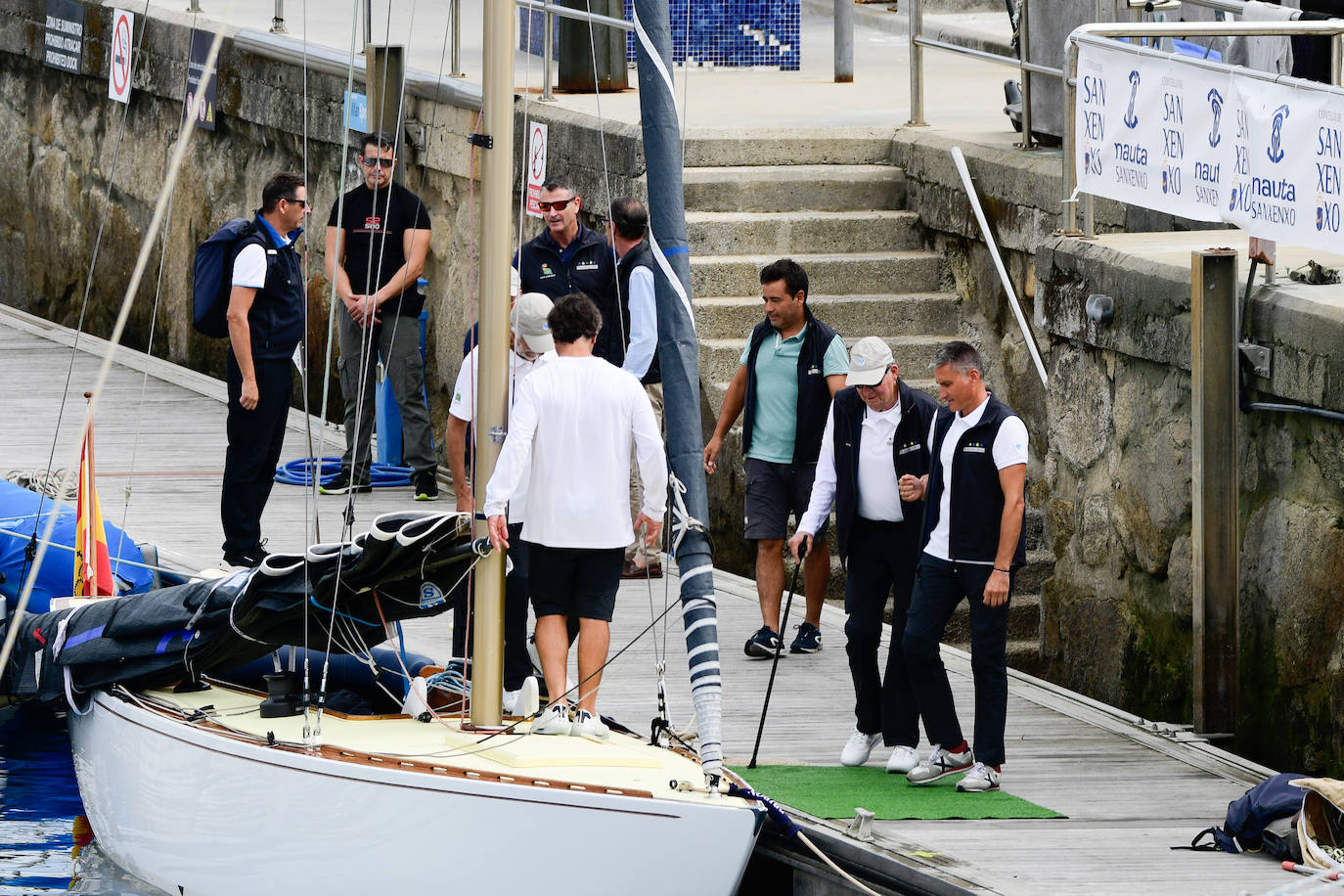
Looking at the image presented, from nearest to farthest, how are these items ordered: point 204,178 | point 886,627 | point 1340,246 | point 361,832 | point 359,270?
point 361,832, point 1340,246, point 886,627, point 359,270, point 204,178

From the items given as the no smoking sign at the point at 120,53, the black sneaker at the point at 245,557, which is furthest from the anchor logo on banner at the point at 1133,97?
the no smoking sign at the point at 120,53

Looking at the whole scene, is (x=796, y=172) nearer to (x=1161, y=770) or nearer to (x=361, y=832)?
(x=1161, y=770)

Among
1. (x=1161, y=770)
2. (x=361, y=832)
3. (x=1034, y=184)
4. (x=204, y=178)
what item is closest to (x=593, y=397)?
(x=361, y=832)

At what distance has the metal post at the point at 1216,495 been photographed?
Result: 8.57 meters

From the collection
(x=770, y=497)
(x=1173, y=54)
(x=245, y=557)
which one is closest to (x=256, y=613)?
(x=770, y=497)

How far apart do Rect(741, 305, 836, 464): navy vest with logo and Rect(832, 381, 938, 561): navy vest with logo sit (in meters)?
0.92

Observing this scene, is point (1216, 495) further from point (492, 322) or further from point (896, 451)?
point (492, 322)

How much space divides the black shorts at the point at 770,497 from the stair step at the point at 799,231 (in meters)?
3.25

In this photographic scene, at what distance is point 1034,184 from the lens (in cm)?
1144

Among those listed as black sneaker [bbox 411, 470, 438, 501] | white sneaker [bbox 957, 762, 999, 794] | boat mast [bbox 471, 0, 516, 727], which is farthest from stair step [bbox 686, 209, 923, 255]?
boat mast [bbox 471, 0, 516, 727]

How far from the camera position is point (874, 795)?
776cm

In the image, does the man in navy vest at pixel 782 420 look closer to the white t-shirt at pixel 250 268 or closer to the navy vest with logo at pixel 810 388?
the navy vest with logo at pixel 810 388

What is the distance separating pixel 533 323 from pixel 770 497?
5.57 feet

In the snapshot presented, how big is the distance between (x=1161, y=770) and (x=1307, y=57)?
454 centimetres
